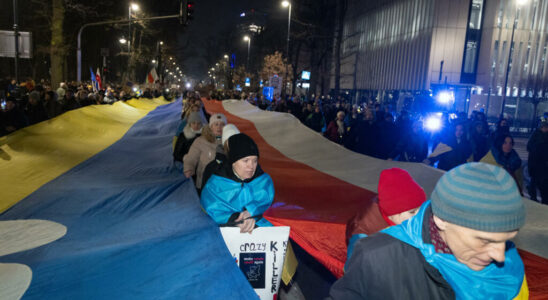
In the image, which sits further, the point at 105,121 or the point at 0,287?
the point at 105,121

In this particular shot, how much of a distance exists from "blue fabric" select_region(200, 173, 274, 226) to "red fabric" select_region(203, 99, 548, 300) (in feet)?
3.05

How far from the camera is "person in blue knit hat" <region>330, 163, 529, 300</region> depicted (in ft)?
5.09

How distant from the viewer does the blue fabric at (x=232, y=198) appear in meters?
3.70

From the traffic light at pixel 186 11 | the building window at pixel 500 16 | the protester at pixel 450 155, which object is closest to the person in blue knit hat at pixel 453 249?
the protester at pixel 450 155

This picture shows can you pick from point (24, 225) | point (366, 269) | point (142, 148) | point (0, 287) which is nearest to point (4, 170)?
point (24, 225)

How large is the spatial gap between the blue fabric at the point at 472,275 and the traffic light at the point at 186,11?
20284 millimetres

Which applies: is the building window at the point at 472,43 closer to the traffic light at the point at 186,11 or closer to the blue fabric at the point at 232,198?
the traffic light at the point at 186,11

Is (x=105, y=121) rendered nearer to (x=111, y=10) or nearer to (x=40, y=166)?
(x=40, y=166)

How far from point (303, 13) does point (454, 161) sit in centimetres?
4447

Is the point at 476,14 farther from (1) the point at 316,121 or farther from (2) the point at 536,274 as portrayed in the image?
(2) the point at 536,274

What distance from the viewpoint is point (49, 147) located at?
927 centimetres

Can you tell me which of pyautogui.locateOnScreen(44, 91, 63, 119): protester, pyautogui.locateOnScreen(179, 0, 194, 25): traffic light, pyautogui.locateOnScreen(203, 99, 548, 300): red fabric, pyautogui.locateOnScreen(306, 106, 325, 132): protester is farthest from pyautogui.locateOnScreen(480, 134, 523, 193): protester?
Answer: pyautogui.locateOnScreen(179, 0, 194, 25): traffic light

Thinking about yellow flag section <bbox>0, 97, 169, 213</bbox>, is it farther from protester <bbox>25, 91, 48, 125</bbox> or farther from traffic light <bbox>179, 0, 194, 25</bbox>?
traffic light <bbox>179, 0, 194, 25</bbox>

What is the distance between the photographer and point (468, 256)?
165 cm
